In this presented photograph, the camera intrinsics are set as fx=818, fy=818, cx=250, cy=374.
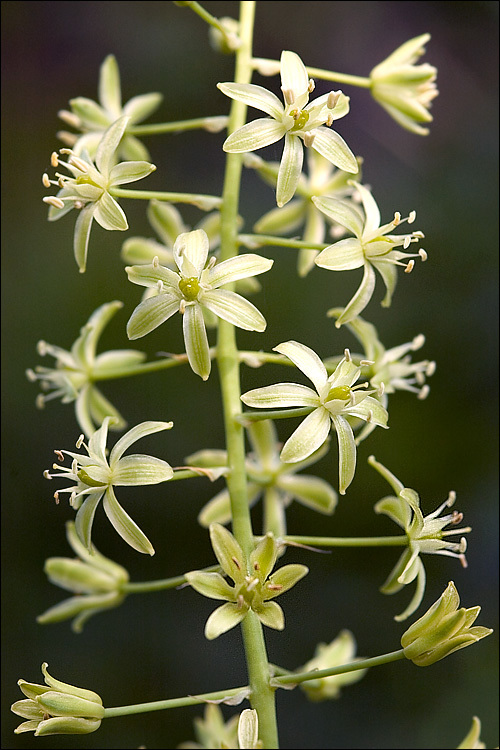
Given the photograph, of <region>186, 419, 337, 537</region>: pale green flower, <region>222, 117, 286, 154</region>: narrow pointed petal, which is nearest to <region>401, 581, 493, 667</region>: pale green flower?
<region>186, 419, 337, 537</region>: pale green flower

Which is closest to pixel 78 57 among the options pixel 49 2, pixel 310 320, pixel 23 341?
pixel 49 2

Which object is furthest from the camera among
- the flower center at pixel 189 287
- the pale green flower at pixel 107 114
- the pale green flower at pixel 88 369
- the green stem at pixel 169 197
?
the pale green flower at pixel 107 114

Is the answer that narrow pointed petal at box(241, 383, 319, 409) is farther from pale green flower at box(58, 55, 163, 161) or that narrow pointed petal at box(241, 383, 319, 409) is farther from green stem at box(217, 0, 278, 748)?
pale green flower at box(58, 55, 163, 161)

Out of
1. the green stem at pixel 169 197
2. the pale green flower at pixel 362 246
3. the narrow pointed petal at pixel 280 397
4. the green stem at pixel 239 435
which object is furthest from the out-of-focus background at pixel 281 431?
the narrow pointed petal at pixel 280 397

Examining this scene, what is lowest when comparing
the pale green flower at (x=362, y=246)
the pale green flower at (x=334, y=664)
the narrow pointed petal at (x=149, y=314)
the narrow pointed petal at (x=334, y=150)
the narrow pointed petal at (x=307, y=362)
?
the pale green flower at (x=334, y=664)

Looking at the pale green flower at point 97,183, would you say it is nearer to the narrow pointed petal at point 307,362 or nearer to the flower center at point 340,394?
the narrow pointed petal at point 307,362

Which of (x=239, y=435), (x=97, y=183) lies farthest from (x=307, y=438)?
(x=97, y=183)
